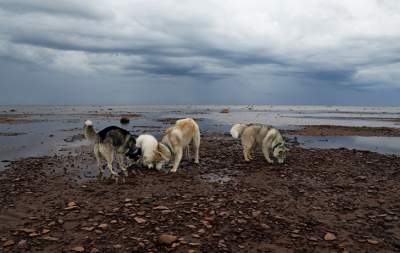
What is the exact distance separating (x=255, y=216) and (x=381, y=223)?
3123 millimetres

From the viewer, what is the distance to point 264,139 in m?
15.7

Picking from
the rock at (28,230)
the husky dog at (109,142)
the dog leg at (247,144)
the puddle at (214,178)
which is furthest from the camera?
the dog leg at (247,144)

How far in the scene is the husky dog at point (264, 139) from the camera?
50.0 feet

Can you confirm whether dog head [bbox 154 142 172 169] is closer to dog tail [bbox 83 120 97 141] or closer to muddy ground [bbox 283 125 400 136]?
dog tail [bbox 83 120 97 141]

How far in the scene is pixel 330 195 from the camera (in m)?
10.6

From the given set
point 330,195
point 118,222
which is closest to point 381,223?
point 330,195

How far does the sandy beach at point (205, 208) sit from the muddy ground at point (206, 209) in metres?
0.02

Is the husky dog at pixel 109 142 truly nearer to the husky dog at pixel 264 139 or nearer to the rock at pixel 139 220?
the rock at pixel 139 220

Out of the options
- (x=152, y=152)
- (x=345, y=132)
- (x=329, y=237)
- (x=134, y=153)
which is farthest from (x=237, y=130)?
(x=345, y=132)

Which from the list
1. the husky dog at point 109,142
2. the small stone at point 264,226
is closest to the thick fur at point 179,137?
the husky dog at point 109,142

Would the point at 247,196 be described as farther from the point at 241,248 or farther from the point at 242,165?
the point at 242,165

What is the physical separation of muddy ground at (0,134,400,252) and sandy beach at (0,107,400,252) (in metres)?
0.02

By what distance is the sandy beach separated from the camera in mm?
6982

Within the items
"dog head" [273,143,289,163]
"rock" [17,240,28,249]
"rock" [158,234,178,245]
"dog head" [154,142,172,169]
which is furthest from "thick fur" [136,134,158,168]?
"rock" [17,240,28,249]
